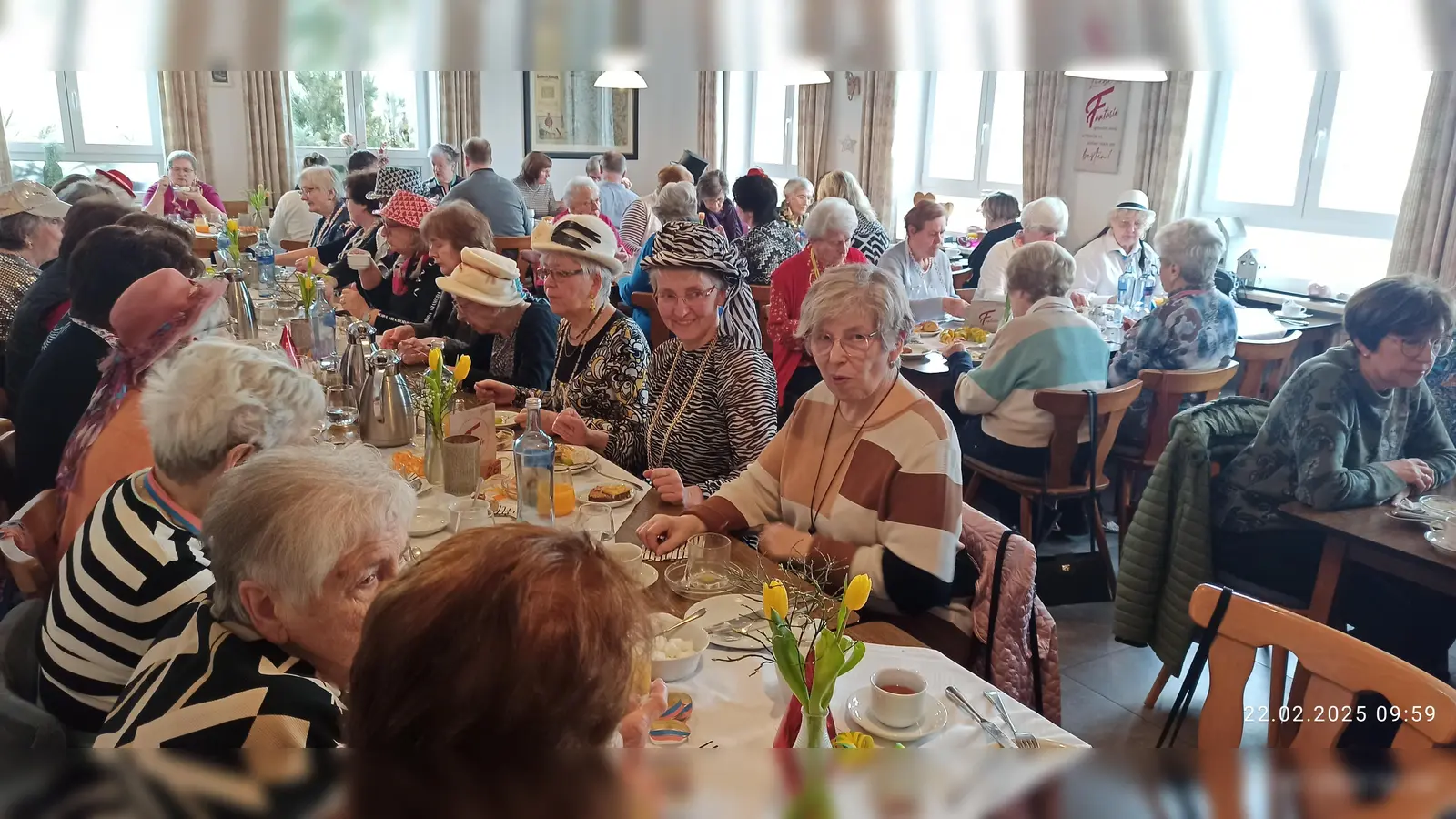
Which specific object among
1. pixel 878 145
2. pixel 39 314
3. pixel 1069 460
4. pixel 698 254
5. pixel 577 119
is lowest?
pixel 1069 460

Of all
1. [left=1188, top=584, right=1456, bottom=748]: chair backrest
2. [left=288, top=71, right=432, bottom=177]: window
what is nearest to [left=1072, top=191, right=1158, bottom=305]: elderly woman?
[left=1188, top=584, right=1456, bottom=748]: chair backrest

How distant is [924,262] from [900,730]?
452cm

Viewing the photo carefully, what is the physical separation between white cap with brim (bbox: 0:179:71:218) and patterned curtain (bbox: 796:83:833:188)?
7.52m

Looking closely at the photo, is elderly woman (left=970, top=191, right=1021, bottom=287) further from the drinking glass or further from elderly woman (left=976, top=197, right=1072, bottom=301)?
the drinking glass

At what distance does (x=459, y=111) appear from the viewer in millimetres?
11812

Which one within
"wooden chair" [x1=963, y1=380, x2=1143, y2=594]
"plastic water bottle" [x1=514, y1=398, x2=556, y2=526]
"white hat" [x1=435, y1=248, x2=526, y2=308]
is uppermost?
"white hat" [x1=435, y1=248, x2=526, y2=308]

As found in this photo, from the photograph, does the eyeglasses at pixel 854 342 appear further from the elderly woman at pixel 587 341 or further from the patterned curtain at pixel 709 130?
the patterned curtain at pixel 709 130

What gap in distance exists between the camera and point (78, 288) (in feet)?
9.07

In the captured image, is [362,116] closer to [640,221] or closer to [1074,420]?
[640,221]

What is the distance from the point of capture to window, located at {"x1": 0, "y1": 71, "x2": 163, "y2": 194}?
9688 mm

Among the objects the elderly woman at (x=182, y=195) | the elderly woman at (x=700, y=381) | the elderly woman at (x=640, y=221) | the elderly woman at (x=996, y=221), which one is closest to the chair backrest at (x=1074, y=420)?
the elderly woman at (x=700, y=381)

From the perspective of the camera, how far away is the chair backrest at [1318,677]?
5.02ft

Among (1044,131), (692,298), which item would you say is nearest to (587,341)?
(692,298)

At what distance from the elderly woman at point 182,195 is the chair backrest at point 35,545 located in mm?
6332
